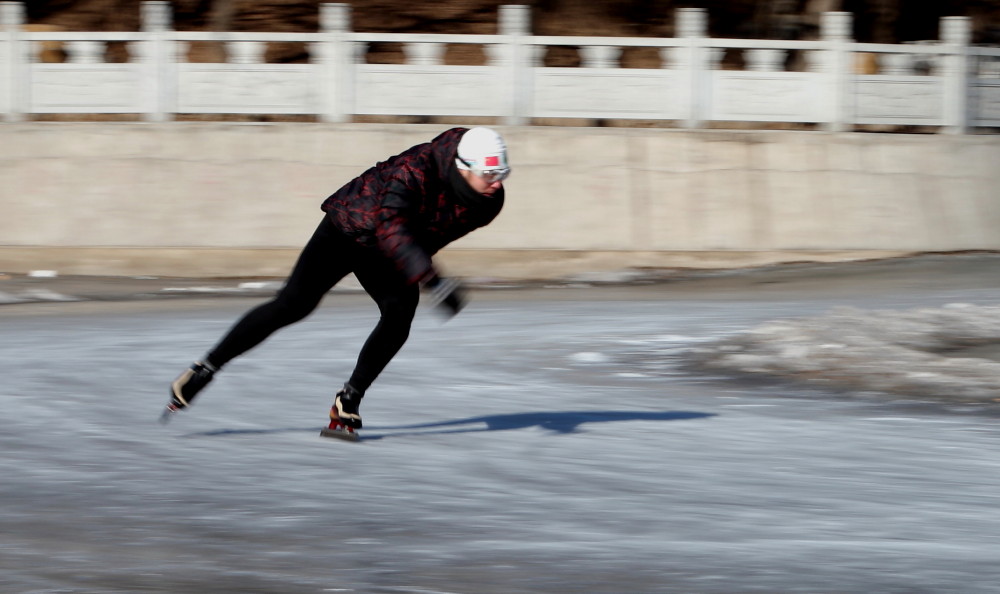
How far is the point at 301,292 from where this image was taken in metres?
6.54

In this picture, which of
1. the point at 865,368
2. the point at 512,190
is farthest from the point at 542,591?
the point at 512,190

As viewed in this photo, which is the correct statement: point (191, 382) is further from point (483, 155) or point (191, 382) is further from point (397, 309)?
point (483, 155)

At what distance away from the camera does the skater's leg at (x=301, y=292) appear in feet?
→ 21.1

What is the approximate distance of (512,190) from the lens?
15.6 m

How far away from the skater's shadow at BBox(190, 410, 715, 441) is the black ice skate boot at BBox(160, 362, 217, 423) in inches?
10.0

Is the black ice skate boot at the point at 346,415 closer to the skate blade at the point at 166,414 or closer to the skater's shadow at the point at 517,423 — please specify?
the skater's shadow at the point at 517,423

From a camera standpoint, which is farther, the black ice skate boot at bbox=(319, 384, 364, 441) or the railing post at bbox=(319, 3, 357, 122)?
the railing post at bbox=(319, 3, 357, 122)

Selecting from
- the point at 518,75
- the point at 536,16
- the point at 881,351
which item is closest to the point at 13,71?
the point at 518,75

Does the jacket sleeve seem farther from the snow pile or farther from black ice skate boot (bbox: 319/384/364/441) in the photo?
the snow pile

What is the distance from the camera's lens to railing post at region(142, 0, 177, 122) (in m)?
16.0

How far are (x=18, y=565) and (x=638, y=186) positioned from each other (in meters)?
11.7

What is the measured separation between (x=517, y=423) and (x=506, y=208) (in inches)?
321

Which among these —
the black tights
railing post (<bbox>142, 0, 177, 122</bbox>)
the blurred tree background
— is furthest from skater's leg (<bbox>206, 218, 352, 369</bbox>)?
the blurred tree background

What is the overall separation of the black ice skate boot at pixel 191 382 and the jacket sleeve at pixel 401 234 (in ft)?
3.40
